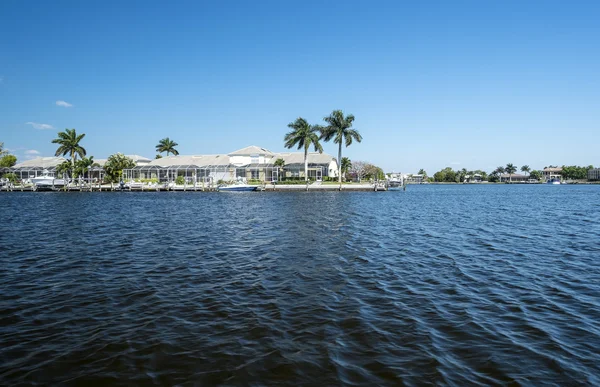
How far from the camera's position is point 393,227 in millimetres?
25141

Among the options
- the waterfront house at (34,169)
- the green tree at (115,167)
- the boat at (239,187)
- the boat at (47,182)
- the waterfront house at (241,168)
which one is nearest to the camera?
the boat at (239,187)

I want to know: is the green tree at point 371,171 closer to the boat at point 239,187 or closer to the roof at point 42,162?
the boat at point 239,187

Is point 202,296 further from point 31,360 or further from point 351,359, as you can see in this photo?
point 351,359

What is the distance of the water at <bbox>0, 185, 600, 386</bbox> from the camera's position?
20.5 ft

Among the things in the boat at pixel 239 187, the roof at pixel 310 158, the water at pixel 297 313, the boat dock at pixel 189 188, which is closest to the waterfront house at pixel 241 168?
the roof at pixel 310 158

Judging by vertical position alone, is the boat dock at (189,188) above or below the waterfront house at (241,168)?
below

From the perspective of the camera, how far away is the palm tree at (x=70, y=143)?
3538 inches

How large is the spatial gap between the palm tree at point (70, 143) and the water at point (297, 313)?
274ft

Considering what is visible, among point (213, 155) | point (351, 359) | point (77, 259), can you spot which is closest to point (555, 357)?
point (351, 359)

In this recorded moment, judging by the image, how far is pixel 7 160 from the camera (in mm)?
113375

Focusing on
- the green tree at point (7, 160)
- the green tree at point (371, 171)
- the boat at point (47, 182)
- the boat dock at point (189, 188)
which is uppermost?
the green tree at point (7, 160)

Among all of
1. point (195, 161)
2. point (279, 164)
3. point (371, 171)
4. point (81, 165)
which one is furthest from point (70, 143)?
point (371, 171)

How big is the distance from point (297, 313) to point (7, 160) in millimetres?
135766

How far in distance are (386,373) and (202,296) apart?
5.54 meters
